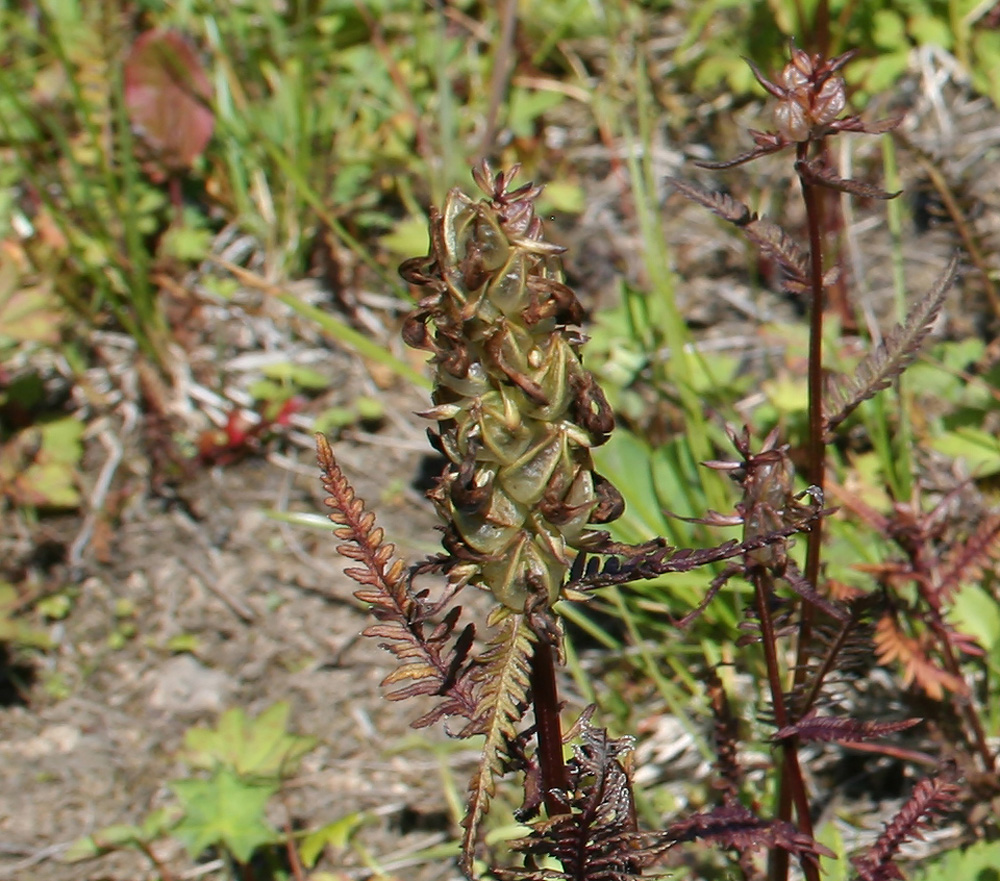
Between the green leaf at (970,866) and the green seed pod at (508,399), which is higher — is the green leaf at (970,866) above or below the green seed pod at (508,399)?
below

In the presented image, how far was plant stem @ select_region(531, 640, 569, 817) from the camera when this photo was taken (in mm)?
1316

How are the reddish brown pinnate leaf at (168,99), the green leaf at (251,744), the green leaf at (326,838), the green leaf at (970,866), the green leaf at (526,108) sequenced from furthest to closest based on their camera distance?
1. the green leaf at (526,108)
2. the reddish brown pinnate leaf at (168,99)
3. the green leaf at (251,744)
4. the green leaf at (326,838)
5. the green leaf at (970,866)

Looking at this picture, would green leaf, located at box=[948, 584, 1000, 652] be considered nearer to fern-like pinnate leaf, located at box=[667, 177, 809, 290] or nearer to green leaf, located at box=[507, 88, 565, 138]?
fern-like pinnate leaf, located at box=[667, 177, 809, 290]

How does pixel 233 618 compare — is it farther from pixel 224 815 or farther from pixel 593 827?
pixel 593 827

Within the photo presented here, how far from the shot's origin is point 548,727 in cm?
133

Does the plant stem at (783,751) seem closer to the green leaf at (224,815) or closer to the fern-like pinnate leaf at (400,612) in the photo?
the fern-like pinnate leaf at (400,612)

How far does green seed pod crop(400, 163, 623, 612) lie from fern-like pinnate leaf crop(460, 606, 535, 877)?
35 millimetres

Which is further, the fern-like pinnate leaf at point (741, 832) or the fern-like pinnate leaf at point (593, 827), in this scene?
the fern-like pinnate leaf at point (741, 832)

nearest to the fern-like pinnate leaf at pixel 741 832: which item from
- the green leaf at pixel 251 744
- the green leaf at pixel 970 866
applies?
the green leaf at pixel 970 866

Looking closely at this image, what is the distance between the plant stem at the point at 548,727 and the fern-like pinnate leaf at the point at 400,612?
79mm

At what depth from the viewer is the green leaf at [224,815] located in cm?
229

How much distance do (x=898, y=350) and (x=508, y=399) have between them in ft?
1.87

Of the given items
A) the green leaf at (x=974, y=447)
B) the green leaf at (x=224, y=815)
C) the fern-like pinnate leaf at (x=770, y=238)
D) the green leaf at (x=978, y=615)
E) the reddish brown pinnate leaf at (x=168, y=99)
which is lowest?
the green leaf at (x=224, y=815)

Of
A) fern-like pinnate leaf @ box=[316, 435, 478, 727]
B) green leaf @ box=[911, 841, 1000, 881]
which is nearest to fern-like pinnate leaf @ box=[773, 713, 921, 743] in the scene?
fern-like pinnate leaf @ box=[316, 435, 478, 727]
